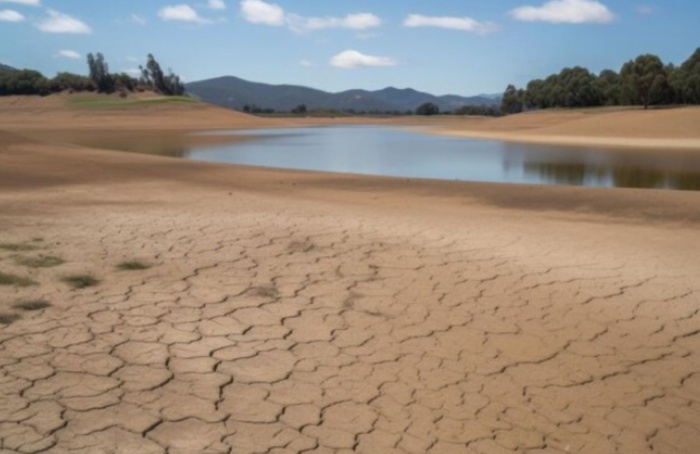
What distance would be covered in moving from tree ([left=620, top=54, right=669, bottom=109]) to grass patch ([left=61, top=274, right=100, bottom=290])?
65964mm

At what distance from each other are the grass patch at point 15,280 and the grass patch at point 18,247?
1.06 m

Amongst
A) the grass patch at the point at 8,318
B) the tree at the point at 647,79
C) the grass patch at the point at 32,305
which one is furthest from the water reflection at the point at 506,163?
the tree at the point at 647,79

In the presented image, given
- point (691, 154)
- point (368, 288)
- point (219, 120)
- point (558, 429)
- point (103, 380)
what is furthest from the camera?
point (219, 120)

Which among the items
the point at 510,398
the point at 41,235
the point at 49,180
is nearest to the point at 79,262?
the point at 41,235

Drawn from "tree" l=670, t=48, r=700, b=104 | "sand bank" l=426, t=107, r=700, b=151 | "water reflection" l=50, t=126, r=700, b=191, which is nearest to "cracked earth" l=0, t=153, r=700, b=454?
"water reflection" l=50, t=126, r=700, b=191

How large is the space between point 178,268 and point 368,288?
1.93m

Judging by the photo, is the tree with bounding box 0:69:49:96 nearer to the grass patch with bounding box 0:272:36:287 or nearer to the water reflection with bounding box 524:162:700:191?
the water reflection with bounding box 524:162:700:191

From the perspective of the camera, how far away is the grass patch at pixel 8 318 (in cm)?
447

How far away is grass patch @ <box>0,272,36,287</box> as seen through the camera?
528 centimetres

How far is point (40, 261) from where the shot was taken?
604 cm

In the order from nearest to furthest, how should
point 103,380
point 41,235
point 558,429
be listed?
point 558,429, point 103,380, point 41,235

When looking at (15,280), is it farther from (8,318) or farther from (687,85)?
(687,85)

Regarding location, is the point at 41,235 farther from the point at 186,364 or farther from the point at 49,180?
the point at 49,180

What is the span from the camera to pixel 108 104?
255 ft
